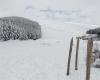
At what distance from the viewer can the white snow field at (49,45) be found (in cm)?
233

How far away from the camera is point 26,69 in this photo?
95.3 inches

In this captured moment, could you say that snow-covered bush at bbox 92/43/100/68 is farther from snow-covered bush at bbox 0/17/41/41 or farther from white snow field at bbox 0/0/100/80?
snow-covered bush at bbox 0/17/41/41

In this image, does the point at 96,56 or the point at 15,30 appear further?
the point at 15,30

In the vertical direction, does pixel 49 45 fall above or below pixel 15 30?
below

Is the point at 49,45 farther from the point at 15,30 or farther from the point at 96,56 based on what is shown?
the point at 96,56

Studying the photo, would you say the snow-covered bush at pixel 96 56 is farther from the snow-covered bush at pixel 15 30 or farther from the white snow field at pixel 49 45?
the snow-covered bush at pixel 15 30

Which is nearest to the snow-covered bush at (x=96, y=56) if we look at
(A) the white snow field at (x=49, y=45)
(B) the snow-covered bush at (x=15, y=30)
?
(A) the white snow field at (x=49, y=45)

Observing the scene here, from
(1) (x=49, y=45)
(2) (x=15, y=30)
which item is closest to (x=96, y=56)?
(1) (x=49, y=45)

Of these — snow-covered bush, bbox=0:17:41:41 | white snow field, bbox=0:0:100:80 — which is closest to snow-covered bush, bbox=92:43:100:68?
white snow field, bbox=0:0:100:80

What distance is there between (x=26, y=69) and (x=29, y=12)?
3.52 m

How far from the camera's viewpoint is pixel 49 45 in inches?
127

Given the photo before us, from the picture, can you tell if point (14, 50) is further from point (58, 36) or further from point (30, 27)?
point (58, 36)

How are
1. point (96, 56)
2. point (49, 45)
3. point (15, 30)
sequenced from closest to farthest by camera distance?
point (96, 56), point (49, 45), point (15, 30)

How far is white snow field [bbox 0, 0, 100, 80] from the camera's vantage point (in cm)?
233
